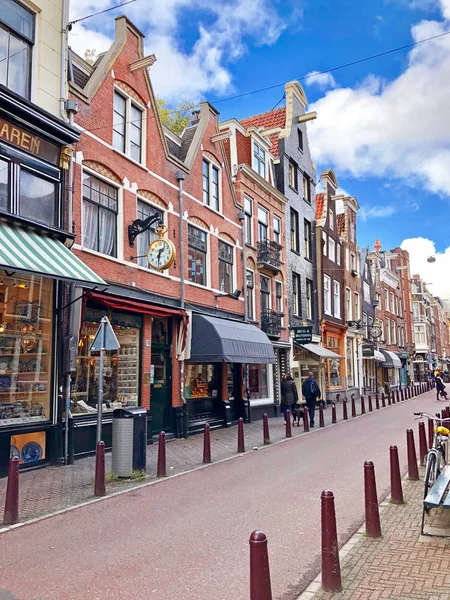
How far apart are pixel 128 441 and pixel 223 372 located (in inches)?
381

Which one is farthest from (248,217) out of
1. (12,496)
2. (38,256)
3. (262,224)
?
(12,496)

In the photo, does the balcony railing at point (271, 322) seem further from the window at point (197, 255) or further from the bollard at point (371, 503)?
the bollard at point (371, 503)

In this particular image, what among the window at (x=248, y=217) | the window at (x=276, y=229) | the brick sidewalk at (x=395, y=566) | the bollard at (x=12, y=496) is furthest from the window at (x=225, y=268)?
the brick sidewalk at (x=395, y=566)

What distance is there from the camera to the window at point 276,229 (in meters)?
25.1

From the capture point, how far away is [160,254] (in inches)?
560

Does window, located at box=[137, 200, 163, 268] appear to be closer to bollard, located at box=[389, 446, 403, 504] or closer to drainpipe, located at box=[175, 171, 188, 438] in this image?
drainpipe, located at box=[175, 171, 188, 438]

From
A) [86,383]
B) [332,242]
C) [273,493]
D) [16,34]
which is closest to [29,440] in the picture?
[86,383]

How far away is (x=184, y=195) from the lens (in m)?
17.3

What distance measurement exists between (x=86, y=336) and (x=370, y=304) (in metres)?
34.6

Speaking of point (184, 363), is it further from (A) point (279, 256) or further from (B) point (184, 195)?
(A) point (279, 256)

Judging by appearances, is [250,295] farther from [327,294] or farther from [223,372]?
[327,294]

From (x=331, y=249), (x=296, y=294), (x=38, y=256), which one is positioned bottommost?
Answer: (x=38, y=256)

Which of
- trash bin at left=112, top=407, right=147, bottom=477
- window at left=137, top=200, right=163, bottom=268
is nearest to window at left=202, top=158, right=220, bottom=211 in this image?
window at left=137, top=200, right=163, bottom=268

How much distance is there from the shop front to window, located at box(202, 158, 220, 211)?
14.7 feet
